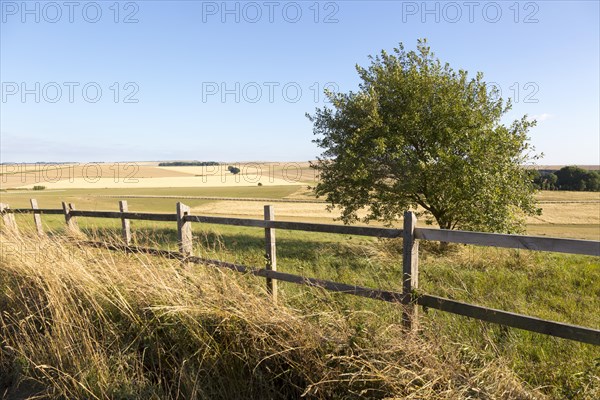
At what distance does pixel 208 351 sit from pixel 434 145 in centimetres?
1180

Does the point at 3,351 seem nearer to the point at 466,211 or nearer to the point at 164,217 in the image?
the point at 164,217

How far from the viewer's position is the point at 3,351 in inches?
152

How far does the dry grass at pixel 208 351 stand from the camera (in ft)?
9.10

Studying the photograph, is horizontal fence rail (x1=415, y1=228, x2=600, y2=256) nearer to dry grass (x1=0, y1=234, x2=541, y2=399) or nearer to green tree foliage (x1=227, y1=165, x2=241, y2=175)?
dry grass (x1=0, y1=234, x2=541, y2=399)

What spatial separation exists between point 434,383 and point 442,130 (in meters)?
11.7

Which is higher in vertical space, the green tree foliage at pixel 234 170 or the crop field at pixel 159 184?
the green tree foliage at pixel 234 170

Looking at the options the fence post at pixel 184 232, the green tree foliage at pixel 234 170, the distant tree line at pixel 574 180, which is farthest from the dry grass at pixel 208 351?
the green tree foliage at pixel 234 170

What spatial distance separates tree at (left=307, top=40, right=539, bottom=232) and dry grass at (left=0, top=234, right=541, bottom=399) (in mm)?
9716

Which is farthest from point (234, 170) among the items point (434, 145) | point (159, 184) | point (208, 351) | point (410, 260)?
point (208, 351)

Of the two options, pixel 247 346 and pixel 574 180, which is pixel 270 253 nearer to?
pixel 247 346

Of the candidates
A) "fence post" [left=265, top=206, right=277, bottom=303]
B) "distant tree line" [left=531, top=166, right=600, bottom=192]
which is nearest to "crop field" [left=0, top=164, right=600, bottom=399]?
"fence post" [left=265, top=206, right=277, bottom=303]

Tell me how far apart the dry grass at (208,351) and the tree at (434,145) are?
9716 millimetres

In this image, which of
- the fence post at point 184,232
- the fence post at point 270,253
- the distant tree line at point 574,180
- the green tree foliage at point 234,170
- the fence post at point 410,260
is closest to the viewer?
the fence post at point 410,260

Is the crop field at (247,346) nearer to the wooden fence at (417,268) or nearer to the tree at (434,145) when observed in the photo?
the wooden fence at (417,268)
